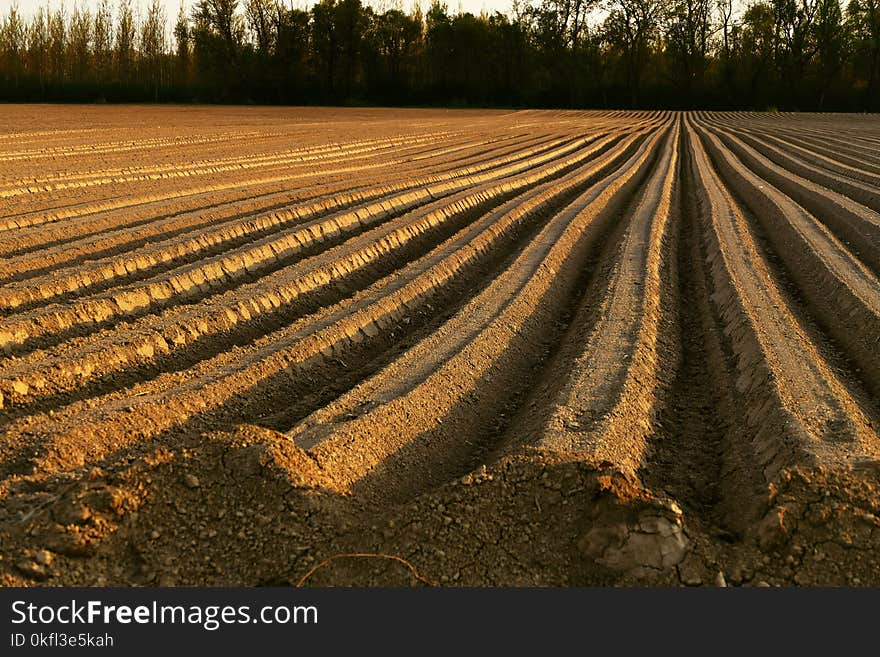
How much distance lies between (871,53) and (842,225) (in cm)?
5017

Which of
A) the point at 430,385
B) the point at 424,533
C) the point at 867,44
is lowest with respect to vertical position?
the point at 424,533

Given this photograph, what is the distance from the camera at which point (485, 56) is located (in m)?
55.5

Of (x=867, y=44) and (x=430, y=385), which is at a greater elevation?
(x=867, y=44)

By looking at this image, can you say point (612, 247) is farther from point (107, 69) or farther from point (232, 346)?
point (107, 69)

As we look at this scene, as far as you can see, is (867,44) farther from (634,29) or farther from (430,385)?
(430,385)

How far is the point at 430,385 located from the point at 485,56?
177 ft

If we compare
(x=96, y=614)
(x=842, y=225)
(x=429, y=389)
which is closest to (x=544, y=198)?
(x=842, y=225)

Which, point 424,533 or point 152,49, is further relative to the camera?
point 152,49

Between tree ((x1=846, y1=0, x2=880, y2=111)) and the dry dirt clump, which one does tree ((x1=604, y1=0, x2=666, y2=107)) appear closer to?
tree ((x1=846, y1=0, x2=880, y2=111))

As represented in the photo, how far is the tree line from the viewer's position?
2002 inches

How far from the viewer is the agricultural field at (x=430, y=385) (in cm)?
352

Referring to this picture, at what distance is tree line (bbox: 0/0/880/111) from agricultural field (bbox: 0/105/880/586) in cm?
4143

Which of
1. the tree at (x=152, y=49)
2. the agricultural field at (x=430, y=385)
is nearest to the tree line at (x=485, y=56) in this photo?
the tree at (x=152, y=49)

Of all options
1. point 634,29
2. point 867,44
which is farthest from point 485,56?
point 867,44
